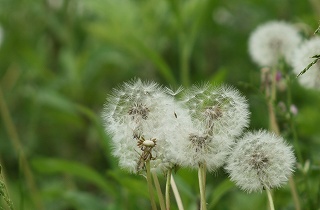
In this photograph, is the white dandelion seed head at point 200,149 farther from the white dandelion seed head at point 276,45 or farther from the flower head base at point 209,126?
the white dandelion seed head at point 276,45

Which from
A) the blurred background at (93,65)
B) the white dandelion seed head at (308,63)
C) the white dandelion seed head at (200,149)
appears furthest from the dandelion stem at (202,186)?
the blurred background at (93,65)

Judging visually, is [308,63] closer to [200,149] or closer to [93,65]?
[200,149]

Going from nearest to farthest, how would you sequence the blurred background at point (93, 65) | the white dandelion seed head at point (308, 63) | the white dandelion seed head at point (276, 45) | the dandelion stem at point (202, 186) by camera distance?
the dandelion stem at point (202, 186)
the white dandelion seed head at point (308, 63)
the white dandelion seed head at point (276, 45)
the blurred background at point (93, 65)

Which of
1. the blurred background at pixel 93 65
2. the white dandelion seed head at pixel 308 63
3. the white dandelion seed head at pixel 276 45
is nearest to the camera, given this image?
the white dandelion seed head at pixel 308 63

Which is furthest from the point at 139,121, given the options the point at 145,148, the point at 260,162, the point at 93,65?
the point at 93,65

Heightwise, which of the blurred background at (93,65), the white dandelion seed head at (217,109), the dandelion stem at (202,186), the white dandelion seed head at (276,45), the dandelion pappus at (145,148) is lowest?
the dandelion stem at (202,186)

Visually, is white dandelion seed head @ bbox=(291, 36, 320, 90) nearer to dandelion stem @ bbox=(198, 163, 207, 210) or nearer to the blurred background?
dandelion stem @ bbox=(198, 163, 207, 210)

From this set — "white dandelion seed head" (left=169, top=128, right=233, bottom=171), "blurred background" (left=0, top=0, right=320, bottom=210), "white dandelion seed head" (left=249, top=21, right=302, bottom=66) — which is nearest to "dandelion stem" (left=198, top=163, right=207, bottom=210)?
"white dandelion seed head" (left=169, top=128, right=233, bottom=171)

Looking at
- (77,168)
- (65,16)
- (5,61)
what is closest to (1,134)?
(5,61)
